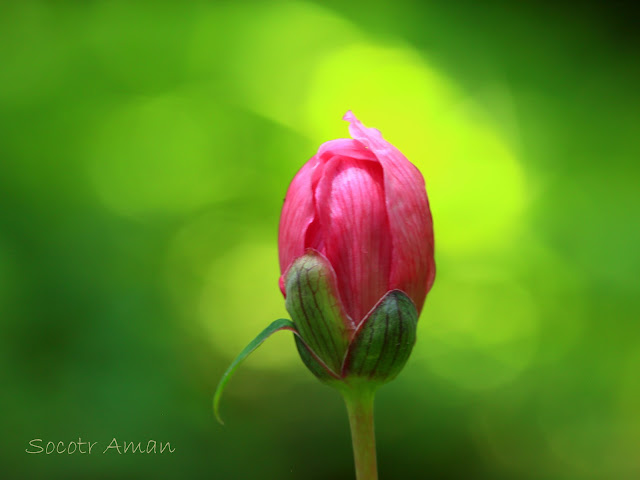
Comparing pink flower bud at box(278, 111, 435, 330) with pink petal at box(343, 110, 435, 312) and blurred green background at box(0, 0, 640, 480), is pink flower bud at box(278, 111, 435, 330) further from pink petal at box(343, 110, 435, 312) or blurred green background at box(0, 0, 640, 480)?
blurred green background at box(0, 0, 640, 480)

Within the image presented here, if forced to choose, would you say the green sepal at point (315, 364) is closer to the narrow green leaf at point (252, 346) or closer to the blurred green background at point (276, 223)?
the narrow green leaf at point (252, 346)

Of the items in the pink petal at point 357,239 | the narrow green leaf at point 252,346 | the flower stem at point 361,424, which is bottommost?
the flower stem at point 361,424

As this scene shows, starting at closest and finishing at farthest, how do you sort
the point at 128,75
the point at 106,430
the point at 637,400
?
1. the point at 106,430
2. the point at 637,400
3. the point at 128,75

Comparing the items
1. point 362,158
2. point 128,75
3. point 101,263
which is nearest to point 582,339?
point 101,263

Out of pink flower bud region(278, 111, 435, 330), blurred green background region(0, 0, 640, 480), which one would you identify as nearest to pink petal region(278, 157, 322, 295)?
pink flower bud region(278, 111, 435, 330)

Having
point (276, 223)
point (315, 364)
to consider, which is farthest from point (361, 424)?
point (276, 223)

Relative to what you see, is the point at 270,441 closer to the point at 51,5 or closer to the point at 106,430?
the point at 106,430

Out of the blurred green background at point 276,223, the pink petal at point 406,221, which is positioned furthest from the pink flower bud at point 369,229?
the blurred green background at point 276,223
